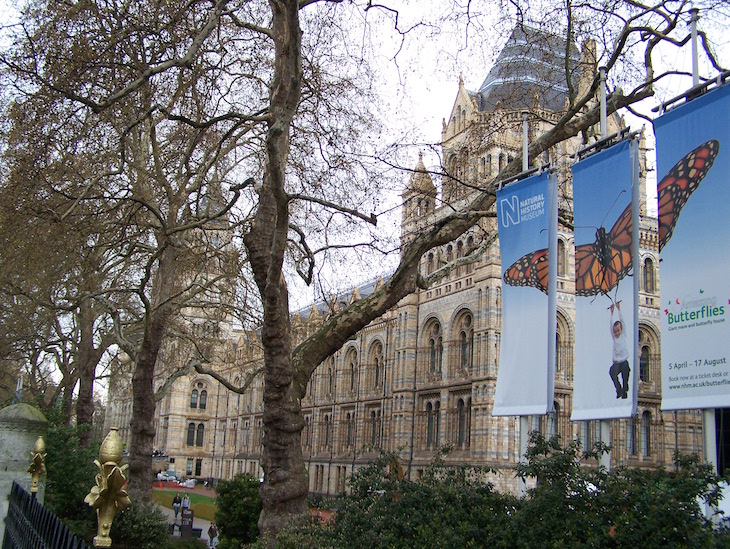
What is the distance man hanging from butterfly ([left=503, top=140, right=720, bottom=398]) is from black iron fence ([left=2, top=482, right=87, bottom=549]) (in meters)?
5.91

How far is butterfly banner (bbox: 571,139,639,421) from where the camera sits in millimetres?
8359

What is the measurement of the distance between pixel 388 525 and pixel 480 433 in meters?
27.2

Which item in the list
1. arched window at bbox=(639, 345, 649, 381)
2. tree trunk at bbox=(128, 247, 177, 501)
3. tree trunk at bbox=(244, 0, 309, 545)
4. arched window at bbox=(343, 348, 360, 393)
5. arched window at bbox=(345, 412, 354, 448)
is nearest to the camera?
tree trunk at bbox=(244, 0, 309, 545)

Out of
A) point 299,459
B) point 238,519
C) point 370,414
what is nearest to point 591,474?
point 299,459

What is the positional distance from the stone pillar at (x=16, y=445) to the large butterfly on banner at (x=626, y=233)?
23.1ft

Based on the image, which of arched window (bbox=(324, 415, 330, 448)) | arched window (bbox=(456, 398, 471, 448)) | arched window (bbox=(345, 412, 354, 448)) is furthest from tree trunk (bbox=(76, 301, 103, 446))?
arched window (bbox=(324, 415, 330, 448))

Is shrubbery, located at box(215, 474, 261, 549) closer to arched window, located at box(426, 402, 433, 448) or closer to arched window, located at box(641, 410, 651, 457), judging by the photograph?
arched window, located at box(426, 402, 433, 448)

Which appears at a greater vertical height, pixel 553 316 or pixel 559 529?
pixel 553 316

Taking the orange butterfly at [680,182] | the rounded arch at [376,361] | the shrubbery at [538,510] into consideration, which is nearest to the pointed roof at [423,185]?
the orange butterfly at [680,182]

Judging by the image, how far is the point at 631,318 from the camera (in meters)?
8.34

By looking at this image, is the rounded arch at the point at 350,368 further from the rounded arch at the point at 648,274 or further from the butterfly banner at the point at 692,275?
the butterfly banner at the point at 692,275

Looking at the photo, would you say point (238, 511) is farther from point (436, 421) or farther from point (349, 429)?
point (349, 429)

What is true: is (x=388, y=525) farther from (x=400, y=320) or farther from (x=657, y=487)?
(x=400, y=320)

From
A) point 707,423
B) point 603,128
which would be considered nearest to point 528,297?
point 603,128
